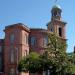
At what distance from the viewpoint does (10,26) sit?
75.4 metres

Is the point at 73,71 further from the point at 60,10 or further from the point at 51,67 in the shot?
the point at 60,10

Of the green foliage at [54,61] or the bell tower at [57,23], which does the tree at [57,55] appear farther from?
the bell tower at [57,23]

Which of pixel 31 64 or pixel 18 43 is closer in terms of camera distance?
pixel 31 64

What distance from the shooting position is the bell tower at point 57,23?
8538 cm

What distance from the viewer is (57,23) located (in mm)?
85688

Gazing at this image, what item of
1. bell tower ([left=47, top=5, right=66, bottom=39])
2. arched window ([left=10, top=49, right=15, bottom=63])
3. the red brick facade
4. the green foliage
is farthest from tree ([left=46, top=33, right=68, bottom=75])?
bell tower ([left=47, top=5, right=66, bottom=39])

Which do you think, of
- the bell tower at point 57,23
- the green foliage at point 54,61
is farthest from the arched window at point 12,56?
the bell tower at point 57,23

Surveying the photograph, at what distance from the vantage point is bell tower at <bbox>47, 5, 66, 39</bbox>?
85375 millimetres

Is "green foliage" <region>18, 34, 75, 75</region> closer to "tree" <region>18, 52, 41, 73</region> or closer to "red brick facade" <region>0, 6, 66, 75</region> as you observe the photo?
"tree" <region>18, 52, 41, 73</region>

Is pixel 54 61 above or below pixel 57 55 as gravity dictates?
below

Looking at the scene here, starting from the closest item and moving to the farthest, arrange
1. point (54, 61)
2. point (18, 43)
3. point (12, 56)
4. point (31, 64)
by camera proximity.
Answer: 1. point (54, 61)
2. point (31, 64)
3. point (18, 43)
4. point (12, 56)

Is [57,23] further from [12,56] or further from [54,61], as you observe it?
[54,61]

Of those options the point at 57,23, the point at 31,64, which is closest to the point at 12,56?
the point at 31,64

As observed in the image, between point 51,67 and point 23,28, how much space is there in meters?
16.8
